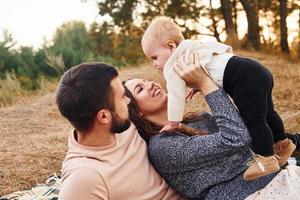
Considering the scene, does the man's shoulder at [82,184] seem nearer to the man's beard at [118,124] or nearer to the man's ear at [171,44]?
the man's beard at [118,124]

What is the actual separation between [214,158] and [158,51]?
0.66m

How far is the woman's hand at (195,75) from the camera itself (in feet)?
7.55

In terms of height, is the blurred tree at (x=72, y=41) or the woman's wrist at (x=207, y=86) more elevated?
the woman's wrist at (x=207, y=86)

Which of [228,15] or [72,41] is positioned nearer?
[228,15]

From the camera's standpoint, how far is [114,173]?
82.8 inches

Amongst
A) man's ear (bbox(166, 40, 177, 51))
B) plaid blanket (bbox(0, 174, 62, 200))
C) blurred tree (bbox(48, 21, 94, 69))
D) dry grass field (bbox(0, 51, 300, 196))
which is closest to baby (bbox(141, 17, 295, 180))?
man's ear (bbox(166, 40, 177, 51))

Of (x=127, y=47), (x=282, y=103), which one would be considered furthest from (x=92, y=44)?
(x=282, y=103)

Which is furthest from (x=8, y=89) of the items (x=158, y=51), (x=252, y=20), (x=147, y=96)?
(x=147, y=96)

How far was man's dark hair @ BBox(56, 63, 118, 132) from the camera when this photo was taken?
79.5 inches

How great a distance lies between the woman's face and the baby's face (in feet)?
0.54

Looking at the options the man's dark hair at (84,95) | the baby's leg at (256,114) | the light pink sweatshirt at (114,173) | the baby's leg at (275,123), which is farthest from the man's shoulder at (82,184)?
the baby's leg at (275,123)

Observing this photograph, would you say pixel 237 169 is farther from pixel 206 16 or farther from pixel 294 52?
pixel 206 16

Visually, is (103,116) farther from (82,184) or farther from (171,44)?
(171,44)

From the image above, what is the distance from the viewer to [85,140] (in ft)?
6.96
